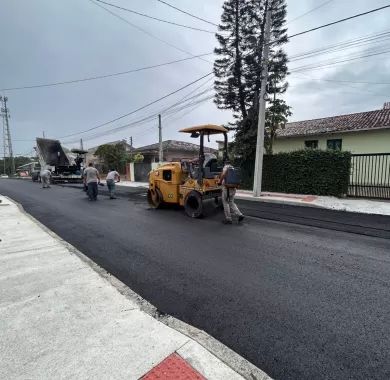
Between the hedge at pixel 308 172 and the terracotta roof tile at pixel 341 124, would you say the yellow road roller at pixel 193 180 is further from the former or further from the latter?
the terracotta roof tile at pixel 341 124

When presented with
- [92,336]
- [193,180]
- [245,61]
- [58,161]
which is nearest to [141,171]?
[58,161]

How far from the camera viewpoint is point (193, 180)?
843cm

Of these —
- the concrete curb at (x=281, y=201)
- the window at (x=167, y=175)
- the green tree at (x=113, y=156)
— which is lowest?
the concrete curb at (x=281, y=201)

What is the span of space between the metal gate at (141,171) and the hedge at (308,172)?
13.6 m

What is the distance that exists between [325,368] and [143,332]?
5.02 feet

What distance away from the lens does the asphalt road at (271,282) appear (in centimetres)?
245

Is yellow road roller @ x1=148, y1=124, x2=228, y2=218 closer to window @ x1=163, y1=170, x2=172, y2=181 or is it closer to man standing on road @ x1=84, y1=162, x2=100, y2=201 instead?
window @ x1=163, y1=170, x2=172, y2=181

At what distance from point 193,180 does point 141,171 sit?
63.4 feet

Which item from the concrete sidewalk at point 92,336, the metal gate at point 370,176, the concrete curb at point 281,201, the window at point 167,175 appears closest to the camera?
the concrete sidewalk at point 92,336

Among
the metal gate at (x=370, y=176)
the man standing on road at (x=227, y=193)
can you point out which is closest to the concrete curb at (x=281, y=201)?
the metal gate at (x=370, y=176)

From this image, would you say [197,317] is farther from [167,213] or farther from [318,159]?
[318,159]

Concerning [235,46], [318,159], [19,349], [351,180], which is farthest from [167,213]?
[235,46]

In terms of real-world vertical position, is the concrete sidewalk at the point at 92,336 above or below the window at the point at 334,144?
below

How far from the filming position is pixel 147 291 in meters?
3.64
